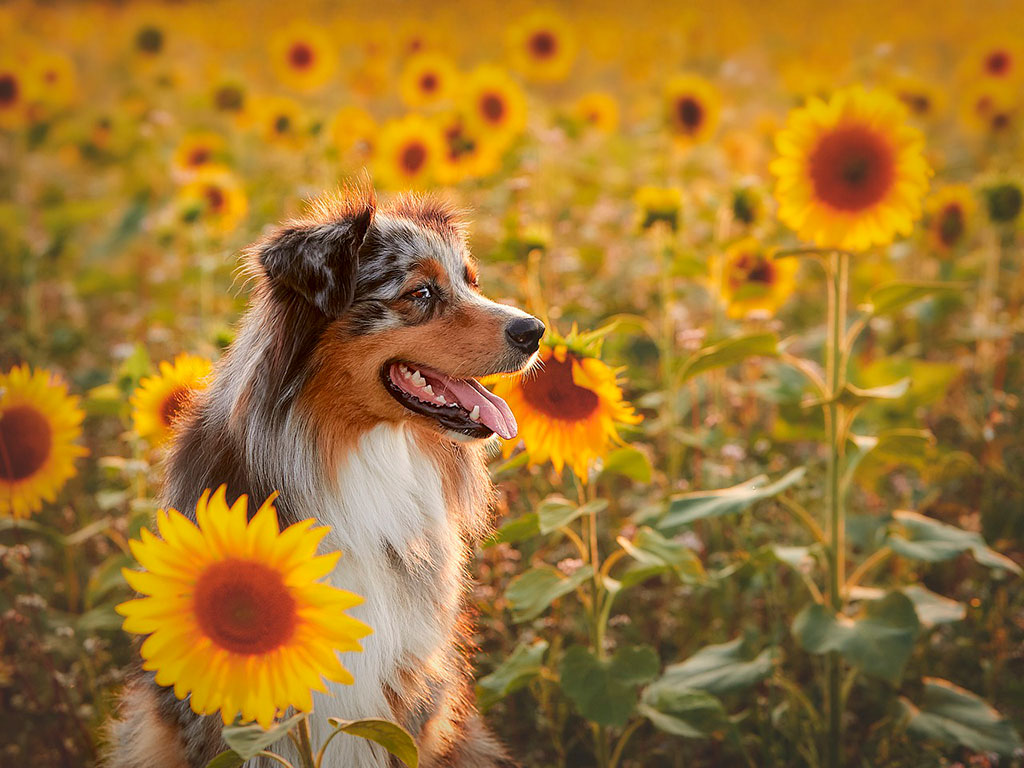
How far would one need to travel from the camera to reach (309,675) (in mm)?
Result: 1542

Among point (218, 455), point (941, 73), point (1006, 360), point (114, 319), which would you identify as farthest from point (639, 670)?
point (941, 73)

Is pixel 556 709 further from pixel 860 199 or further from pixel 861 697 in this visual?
pixel 860 199

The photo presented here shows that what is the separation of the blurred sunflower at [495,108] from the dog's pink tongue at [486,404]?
3387 mm

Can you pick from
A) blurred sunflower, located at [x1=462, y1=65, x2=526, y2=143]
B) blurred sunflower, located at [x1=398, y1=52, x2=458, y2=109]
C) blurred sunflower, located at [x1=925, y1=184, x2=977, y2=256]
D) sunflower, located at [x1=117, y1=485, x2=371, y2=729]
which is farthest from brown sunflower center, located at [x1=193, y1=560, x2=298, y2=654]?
blurred sunflower, located at [x1=398, y1=52, x2=458, y2=109]

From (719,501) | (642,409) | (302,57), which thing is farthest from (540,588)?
(302,57)

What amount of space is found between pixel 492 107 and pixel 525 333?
11.8 ft

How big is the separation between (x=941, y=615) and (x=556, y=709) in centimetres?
143

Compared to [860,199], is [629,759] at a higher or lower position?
lower

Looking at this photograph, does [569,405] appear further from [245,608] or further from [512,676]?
[245,608]

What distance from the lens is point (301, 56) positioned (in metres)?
6.93

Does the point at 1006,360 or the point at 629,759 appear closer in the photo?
the point at 629,759

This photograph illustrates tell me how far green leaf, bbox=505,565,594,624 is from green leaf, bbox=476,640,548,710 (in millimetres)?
156

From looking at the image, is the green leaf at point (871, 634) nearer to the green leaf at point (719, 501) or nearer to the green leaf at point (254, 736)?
the green leaf at point (719, 501)

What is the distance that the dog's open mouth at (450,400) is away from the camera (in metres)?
2.43
